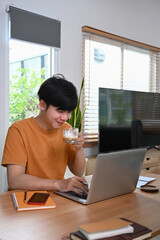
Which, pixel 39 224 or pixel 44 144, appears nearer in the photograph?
pixel 39 224

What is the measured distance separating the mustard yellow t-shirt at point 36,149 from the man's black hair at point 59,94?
0.21 meters

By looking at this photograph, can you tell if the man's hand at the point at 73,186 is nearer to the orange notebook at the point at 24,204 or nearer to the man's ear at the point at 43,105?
the orange notebook at the point at 24,204

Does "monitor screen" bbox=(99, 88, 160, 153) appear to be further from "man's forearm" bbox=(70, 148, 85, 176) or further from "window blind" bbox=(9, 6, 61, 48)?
"man's forearm" bbox=(70, 148, 85, 176)

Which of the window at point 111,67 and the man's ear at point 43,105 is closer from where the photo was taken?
the man's ear at point 43,105

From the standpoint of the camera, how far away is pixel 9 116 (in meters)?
2.83

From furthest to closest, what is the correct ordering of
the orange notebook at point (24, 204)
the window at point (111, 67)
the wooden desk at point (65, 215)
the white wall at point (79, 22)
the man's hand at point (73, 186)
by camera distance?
the window at point (111, 67)
the white wall at point (79, 22)
the man's hand at point (73, 186)
the orange notebook at point (24, 204)
the wooden desk at point (65, 215)

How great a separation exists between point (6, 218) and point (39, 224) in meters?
0.14

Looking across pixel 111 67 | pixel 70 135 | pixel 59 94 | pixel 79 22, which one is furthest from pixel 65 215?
pixel 111 67

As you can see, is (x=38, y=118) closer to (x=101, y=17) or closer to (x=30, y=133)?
(x=30, y=133)

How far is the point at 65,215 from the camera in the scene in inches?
43.9

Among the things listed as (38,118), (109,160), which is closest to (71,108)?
(38,118)

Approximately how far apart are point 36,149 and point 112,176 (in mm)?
537

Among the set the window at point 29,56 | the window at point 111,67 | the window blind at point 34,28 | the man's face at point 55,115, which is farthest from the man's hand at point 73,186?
the window at point 111,67

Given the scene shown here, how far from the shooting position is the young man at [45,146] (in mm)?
1421
